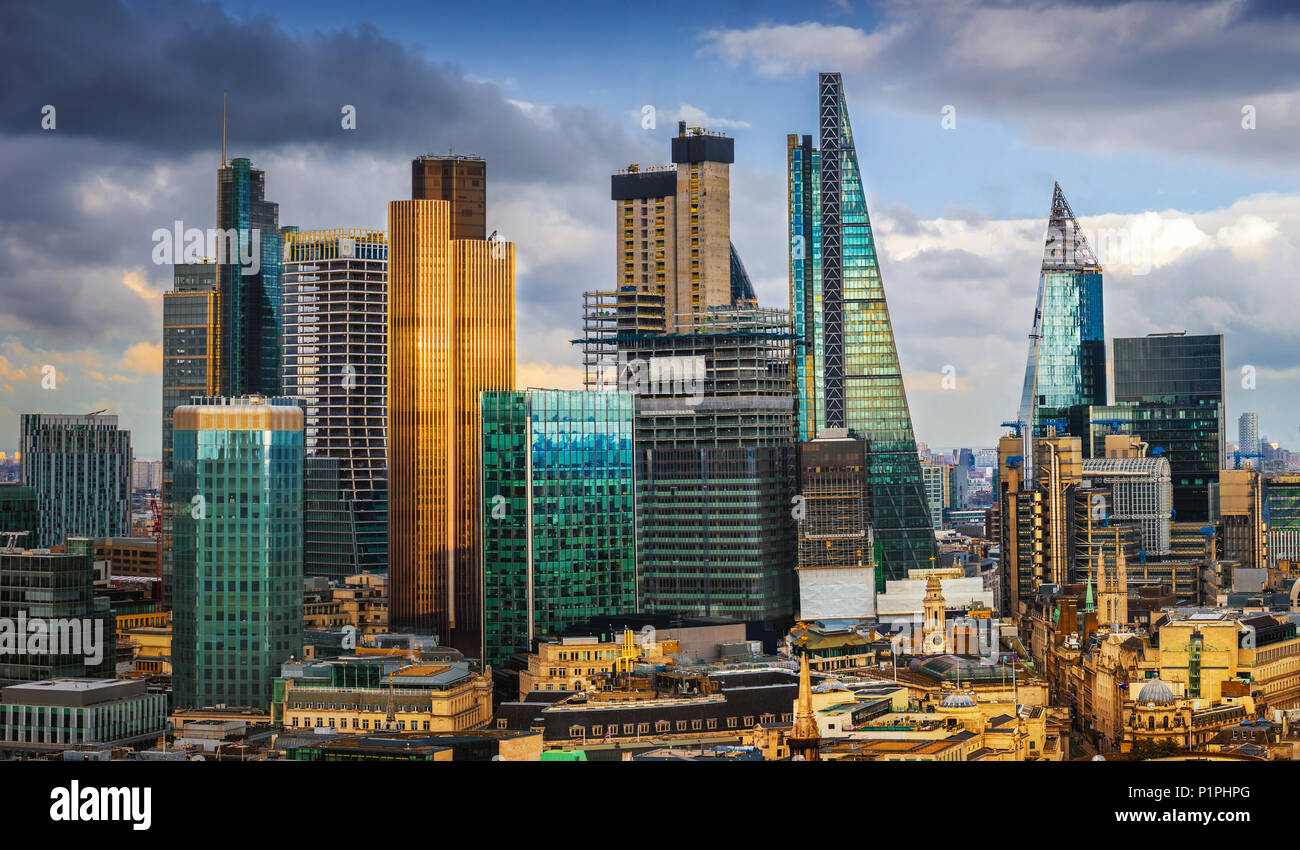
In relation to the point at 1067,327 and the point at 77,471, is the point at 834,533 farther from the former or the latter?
the point at 1067,327

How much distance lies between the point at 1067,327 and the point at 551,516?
237ft

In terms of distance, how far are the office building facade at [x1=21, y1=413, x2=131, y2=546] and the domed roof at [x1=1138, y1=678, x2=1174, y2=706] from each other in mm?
76813

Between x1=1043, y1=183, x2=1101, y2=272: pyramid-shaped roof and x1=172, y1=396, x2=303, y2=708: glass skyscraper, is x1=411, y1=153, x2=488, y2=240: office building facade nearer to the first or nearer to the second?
x1=172, y1=396, x2=303, y2=708: glass skyscraper

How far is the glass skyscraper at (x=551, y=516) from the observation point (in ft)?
280

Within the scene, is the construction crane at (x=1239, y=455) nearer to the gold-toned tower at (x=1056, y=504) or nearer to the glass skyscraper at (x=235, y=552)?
the gold-toned tower at (x=1056, y=504)

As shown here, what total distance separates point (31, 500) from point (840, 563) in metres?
47.8

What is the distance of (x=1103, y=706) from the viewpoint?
65.4 metres

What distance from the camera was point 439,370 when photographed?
329 feet

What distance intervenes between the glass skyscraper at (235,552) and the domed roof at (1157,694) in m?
32.3

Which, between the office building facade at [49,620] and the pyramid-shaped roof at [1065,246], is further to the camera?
the pyramid-shaped roof at [1065,246]

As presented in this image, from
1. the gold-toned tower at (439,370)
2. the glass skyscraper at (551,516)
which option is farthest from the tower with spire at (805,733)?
the gold-toned tower at (439,370)

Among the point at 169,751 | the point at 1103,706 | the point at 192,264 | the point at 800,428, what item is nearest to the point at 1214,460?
the point at 800,428
